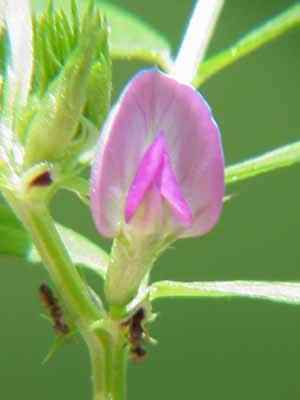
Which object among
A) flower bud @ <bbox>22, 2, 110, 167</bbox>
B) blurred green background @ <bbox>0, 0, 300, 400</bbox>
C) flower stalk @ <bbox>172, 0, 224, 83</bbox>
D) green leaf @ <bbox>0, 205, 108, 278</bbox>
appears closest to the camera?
flower bud @ <bbox>22, 2, 110, 167</bbox>

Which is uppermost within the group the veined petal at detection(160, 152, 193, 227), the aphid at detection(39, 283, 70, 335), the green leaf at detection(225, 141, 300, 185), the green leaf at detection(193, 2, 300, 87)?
the veined petal at detection(160, 152, 193, 227)

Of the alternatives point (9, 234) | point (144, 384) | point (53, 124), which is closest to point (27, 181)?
point (53, 124)

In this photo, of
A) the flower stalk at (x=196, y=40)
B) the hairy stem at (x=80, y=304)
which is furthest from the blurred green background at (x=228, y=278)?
the hairy stem at (x=80, y=304)

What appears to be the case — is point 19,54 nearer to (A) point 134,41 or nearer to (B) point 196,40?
(B) point 196,40

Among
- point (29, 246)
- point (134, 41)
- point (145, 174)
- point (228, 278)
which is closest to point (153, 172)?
point (145, 174)

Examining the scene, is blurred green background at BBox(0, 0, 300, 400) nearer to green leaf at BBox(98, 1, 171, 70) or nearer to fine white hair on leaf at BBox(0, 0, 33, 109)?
Answer: green leaf at BBox(98, 1, 171, 70)

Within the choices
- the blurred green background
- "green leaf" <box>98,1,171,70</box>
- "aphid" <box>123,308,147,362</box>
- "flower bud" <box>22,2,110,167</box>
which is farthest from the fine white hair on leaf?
the blurred green background

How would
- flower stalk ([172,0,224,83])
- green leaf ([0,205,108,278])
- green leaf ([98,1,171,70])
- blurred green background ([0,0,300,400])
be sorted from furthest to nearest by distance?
blurred green background ([0,0,300,400]) → green leaf ([98,1,171,70]) → green leaf ([0,205,108,278]) → flower stalk ([172,0,224,83])

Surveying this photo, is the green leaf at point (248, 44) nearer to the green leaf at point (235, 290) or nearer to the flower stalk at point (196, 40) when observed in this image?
the flower stalk at point (196, 40)
